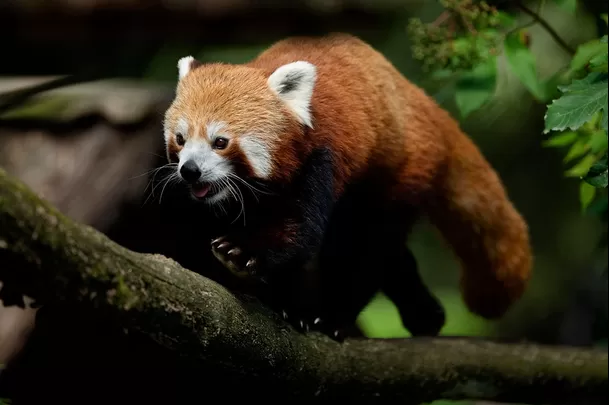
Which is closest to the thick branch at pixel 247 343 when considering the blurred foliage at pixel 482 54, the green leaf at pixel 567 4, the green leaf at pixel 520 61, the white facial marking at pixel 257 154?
the white facial marking at pixel 257 154

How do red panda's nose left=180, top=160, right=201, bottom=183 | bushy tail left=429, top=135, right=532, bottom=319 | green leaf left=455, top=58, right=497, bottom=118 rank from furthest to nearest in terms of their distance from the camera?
1. bushy tail left=429, top=135, right=532, bottom=319
2. green leaf left=455, top=58, right=497, bottom=118
3. red panda's nose left=180, top=160, right=201, bottom=183

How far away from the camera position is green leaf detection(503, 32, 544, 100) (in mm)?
2496

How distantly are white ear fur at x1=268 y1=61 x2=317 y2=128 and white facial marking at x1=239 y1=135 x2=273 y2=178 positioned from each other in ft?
0.39

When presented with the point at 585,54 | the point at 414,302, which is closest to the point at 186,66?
the point at 585,54

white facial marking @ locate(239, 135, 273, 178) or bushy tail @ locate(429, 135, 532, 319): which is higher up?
white facial marking @ locate(239, 135, 273, 178)

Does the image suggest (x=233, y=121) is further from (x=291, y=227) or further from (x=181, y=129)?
(x=291, y=227)

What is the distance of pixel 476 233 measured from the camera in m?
2.70

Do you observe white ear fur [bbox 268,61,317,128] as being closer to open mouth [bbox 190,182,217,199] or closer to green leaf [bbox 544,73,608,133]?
open mouth [bbox 190,182,217,199]

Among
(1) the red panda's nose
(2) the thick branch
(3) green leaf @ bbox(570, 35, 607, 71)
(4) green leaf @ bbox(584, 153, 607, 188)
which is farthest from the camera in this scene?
(3) green leaf @ bbox(570, 35, 607, 71)

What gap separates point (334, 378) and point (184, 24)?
2.04m

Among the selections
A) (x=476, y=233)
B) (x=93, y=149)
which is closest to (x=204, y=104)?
(x=476, y=233)

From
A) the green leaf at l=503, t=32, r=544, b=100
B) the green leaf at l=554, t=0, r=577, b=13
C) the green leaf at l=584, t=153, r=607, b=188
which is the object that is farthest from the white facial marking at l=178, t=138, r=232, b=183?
the green leaf at l=554, t=0, r=577, b=13

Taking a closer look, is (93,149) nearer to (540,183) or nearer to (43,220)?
(43,220)

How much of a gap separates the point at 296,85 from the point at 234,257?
1.44 ft
